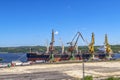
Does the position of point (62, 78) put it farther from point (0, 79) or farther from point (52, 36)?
point (52, 36)

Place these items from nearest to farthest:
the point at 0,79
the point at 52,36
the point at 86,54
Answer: the point at 0,79, the point at 52,36, the point at 86,54

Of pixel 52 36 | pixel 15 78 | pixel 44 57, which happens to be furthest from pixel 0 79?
pixel 44 57

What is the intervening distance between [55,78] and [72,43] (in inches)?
3497

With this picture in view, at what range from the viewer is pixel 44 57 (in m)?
161

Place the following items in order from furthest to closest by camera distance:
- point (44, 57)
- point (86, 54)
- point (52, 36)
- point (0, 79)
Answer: point (86, 54) < point (44, 57) < point (52, 36) < point (0, 79)

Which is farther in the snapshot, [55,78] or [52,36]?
[52,36]

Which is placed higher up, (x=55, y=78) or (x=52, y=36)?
(x=52, y=36)

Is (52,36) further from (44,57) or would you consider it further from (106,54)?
(106,54)

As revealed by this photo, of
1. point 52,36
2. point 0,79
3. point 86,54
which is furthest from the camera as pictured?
point 86,54

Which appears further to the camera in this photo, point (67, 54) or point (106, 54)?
A: point (106, 54)

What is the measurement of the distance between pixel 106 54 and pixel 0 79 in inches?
4634

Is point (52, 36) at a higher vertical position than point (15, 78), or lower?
higher

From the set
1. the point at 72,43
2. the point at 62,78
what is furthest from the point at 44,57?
the point at 62,78

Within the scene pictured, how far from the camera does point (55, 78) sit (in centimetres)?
7812
